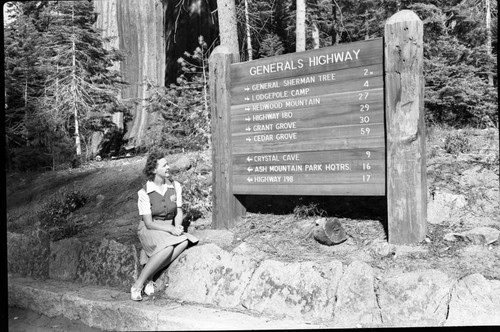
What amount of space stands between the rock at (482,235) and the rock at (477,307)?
64 centimetres

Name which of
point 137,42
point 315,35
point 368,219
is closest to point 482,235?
point 368,219

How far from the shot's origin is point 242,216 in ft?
18.3

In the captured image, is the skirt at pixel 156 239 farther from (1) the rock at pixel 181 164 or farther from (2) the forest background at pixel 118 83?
(2) the forest background at pixel 118 83

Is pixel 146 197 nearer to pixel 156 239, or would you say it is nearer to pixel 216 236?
pixel 156 239

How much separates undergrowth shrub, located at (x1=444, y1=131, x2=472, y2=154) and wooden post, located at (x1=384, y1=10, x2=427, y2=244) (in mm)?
2048

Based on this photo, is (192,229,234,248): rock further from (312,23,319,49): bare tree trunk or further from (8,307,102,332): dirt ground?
(312,23,319,49): bare tree trunk

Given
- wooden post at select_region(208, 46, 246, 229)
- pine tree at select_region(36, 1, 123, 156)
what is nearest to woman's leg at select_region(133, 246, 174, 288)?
wooden post at select_region(208, 46, 246, 229)

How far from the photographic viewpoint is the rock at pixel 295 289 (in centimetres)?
409

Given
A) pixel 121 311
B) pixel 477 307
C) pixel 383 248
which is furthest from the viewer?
pixel 121 311

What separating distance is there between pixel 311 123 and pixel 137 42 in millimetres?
6545

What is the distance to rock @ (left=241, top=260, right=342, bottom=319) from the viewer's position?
161 inches

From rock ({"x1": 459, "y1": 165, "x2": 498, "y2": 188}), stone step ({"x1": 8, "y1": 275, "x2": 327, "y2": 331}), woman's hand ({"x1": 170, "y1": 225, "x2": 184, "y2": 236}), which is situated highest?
rock ({"x1": 459, "y1": 165, "x2": 498, "y2": 188})

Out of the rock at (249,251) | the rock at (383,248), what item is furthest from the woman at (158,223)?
the rock at (383,248)

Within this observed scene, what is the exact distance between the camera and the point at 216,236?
210 inches
